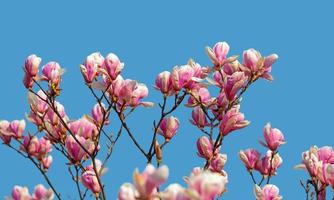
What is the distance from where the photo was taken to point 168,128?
11.2ft

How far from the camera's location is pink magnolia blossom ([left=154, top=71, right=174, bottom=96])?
331 cm

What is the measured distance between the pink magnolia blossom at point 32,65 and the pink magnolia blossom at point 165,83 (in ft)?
2.16

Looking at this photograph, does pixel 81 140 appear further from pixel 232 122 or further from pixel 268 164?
pixel 268 164

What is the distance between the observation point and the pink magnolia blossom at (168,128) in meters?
3.42

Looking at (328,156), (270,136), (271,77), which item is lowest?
(328,156)

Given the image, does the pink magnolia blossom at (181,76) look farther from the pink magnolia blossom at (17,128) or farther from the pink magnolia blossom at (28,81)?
the pink magnolia blossom at (17,128)

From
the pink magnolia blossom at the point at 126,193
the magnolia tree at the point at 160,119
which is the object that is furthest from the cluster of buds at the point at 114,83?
the pink magnolia blossom at the point at 126,193

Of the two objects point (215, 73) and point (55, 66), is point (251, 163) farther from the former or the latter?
point (55, 66)

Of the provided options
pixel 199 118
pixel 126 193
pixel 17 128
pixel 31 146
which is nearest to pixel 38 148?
pixel 31 146

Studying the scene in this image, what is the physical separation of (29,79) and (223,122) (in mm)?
1060

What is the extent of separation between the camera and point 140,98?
335 cm

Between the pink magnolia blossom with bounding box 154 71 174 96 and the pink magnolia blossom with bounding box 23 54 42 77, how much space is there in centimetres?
66

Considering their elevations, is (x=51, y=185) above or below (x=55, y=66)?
below

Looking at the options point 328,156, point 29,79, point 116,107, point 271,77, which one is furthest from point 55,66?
point 328,156
